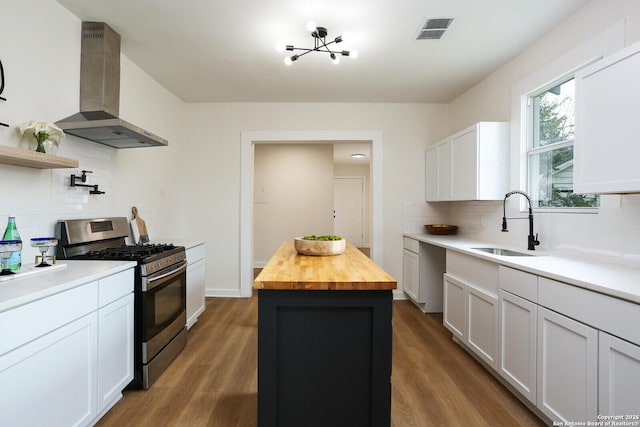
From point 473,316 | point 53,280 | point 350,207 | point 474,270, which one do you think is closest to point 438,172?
point 474,270

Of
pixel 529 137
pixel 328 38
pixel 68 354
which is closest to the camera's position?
pixel 68 354

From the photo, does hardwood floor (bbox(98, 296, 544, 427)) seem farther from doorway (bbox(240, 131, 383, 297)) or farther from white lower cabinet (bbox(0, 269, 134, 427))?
doorway (bbox(240, 131, 383, 297))

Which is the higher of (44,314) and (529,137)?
(529,137)

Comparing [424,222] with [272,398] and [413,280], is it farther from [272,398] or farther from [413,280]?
[272,398]

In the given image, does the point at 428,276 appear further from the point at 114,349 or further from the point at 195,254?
the point at 114,349

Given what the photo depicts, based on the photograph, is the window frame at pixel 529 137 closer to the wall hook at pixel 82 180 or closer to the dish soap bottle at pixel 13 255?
the dish soap bottle at pixel 13 255

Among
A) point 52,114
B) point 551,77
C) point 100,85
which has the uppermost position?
point 551,77

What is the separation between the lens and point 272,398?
1.42 m

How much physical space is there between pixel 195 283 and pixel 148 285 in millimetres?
1102

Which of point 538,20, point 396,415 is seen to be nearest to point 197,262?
point 396,415

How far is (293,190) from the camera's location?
600 centimetres

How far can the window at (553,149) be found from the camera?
2295 millimetres

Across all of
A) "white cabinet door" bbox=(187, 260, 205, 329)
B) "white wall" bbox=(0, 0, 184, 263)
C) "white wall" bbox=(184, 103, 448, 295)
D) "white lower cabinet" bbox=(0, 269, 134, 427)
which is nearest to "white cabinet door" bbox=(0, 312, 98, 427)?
"white lower cabinet" bbox=(0, 269, 134, 427)

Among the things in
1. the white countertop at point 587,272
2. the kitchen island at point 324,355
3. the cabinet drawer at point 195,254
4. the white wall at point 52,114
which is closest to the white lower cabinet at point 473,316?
the white countertop at point 587,272
